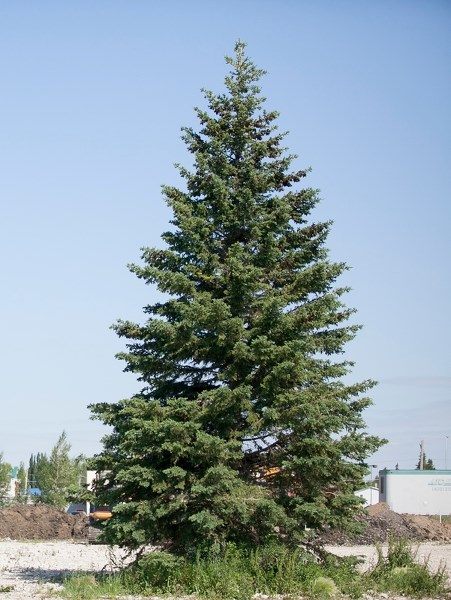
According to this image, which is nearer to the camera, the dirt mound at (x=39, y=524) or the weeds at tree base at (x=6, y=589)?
the weeds at tree base at (x=6, y=589)

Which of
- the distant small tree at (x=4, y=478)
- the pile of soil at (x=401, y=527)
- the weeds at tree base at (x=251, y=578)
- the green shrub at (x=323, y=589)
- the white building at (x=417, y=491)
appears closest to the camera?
the green shrub at (x=323, y=589)

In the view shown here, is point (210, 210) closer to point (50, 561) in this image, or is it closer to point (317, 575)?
point (317, 575)

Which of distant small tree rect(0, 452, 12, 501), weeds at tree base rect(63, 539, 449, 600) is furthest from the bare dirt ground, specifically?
distant small tree rect(0, 452, 12, 501)

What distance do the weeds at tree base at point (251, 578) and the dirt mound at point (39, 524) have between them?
29838 mm

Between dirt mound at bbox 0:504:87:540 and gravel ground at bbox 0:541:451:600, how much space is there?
7.39 meters

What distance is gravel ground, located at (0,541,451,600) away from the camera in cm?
1831

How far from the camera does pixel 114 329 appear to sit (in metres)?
19.5

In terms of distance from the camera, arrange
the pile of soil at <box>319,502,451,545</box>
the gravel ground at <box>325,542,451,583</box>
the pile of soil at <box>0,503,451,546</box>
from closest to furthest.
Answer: the gravel ground at <box>325,542,451,583</box> → the pile of soil at <box>319,502,451,545</box> → the pile of soil at <box>0,503,451,546</box>

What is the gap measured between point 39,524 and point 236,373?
33662 mm

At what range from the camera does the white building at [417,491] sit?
210 ft

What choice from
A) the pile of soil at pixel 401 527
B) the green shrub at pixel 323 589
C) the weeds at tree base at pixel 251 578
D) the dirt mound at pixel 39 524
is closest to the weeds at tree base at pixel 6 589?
the weeds at tree base at pixel 251 578

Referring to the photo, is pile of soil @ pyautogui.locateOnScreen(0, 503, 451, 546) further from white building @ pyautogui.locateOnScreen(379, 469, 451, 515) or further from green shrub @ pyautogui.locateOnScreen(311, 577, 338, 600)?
green shrub @ pyautogui.locateOnScreen(311, 577, 338, 600)

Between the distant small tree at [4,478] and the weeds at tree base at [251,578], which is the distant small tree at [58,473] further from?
the weeds at tree base at [251,578]

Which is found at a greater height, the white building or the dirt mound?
the white building
